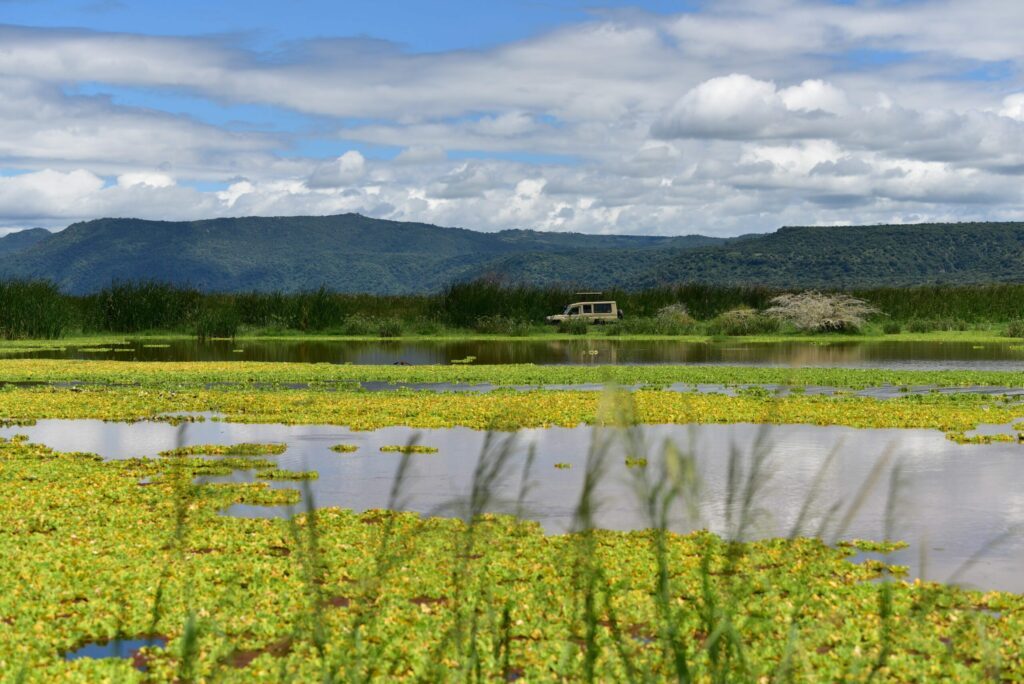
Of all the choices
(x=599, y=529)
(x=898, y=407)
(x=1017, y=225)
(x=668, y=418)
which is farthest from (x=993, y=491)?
(x=1017, y=225)

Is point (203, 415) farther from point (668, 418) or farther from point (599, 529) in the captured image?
point (599, 529)

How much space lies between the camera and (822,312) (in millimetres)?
56250

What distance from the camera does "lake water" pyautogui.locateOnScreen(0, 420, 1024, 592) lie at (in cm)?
1138

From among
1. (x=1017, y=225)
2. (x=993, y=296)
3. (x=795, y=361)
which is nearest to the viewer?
(x=795, y=361)

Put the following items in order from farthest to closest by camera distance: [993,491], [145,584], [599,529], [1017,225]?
[1017,225], [993,491], [599,529], [145,584]

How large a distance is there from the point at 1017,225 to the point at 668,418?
146 metres

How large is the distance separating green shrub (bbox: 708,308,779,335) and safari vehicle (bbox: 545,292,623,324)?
526 cm

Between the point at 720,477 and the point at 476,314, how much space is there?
142 feet

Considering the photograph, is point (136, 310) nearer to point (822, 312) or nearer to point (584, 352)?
point (584, 352)

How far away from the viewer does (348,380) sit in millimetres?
29766

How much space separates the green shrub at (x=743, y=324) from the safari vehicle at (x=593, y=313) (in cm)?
526

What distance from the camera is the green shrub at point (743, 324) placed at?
55688 mm

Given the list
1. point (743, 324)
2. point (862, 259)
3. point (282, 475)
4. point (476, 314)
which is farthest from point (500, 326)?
point (862, 259)

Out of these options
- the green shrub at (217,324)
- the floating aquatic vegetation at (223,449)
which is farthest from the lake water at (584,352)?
the floating aquatic vegetation at (223,449)
